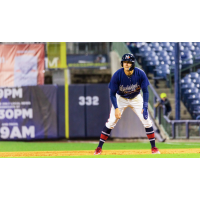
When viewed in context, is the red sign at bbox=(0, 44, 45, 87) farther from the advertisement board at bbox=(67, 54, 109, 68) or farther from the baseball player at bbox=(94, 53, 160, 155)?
the advertisement board at bbox=(67, 54, 109, 68)

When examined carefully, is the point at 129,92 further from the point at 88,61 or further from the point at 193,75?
the point at 88,61

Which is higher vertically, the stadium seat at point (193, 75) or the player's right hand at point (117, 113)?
the stadium seat at point (193, 75)

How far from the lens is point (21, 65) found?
16531mm

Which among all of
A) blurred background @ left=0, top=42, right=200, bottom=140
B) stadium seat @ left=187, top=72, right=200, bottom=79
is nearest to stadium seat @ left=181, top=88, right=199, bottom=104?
blurred background @ left=0, top=42, right=200, bottom=140

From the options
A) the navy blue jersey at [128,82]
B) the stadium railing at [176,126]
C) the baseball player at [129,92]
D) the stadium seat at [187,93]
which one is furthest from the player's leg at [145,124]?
the stadium seat at [187,93]

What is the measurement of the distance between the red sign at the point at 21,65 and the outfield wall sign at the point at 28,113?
0.43 meters

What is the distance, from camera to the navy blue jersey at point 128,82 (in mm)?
7719

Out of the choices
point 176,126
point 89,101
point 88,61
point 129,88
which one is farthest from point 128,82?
point 88,61

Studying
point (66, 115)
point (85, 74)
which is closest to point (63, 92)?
point (66, 115)

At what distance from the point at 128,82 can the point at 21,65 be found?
9.74 m

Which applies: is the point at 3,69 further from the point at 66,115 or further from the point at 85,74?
the point at 85,74

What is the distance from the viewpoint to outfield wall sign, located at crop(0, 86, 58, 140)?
15859mm

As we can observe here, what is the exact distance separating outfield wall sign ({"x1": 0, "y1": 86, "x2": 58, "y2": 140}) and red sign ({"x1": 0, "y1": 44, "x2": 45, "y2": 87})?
0.43m

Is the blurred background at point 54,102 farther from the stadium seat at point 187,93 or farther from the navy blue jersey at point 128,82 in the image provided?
the navy blue jersey at point 128,82
